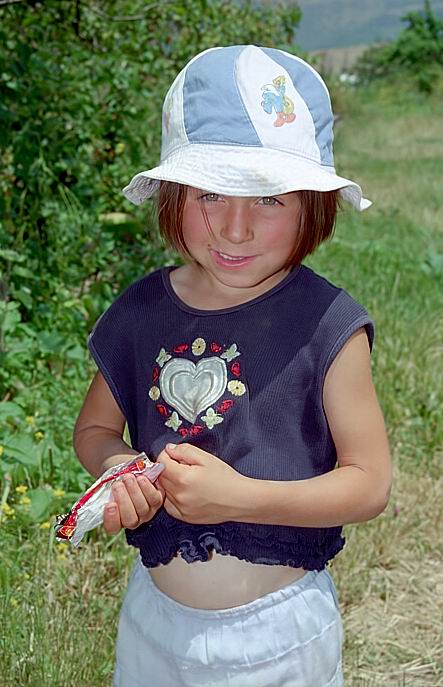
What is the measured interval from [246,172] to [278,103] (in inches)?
4.8

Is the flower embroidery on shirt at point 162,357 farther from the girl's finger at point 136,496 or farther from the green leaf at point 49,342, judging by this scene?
the green leaf at point 49,342

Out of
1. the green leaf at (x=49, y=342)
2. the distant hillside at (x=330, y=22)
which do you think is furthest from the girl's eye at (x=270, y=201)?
the distant hillside at (x=330, y=22)

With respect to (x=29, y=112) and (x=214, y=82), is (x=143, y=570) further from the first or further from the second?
(x=29, y=112)

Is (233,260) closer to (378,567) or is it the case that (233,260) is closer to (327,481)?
(327,481)

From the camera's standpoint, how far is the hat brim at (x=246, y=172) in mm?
1557

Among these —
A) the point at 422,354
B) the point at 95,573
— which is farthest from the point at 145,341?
the point at 422,354

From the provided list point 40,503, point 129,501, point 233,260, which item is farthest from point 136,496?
point 40,503

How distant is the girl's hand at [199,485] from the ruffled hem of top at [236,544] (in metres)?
0.10

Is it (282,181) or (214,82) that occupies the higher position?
(214,82)

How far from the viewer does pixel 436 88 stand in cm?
Answer: 2334

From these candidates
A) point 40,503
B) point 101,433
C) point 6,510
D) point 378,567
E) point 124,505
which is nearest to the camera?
point 124,505

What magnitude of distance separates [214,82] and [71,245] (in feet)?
9.24

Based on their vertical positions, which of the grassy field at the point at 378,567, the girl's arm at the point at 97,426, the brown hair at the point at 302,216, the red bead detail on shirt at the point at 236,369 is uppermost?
the brown hair at the point at 302,216

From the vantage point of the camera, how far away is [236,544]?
168 centimetres
